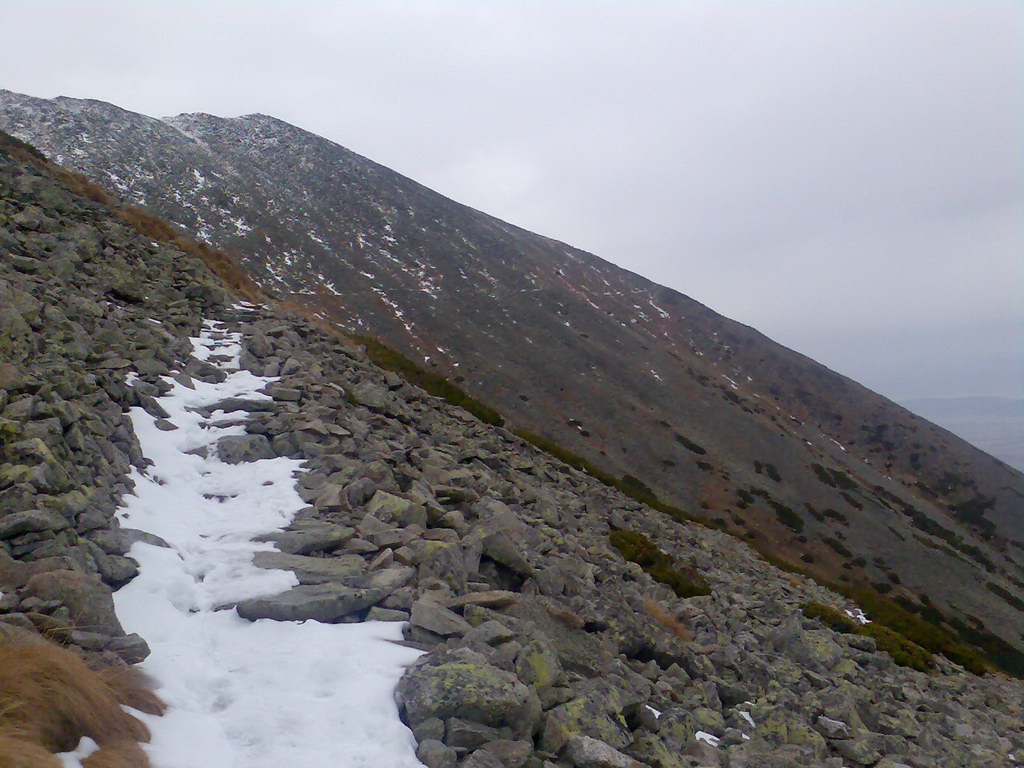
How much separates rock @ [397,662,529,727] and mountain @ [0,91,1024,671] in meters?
35.7

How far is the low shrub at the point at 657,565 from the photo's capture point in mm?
16219

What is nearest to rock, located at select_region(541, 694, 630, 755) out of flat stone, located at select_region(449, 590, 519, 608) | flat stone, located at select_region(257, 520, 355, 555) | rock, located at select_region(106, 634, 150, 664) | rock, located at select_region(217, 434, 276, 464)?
flat stone, located at select_region(449, 590, 519, 608)

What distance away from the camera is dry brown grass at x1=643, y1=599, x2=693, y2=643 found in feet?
38.5

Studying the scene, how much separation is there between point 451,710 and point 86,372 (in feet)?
29.7

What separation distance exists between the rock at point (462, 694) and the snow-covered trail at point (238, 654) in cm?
22

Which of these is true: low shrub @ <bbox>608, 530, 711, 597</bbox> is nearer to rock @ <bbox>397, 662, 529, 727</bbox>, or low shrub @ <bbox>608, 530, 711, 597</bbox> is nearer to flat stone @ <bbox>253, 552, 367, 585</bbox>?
flat stone @ <bbox>253, 552, 367, 585</bbox>

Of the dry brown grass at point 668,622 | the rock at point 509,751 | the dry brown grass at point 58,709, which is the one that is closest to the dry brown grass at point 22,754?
the dry brown grass at point 58,709

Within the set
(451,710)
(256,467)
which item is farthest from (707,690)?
(256,467)

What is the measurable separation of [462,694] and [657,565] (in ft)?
42.8

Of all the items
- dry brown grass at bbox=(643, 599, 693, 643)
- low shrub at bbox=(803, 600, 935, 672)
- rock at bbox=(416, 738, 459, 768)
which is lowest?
low shrub at bbox=(803, 600, 935, 672)

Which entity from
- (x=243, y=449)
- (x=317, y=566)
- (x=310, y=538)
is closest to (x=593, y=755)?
(x=317, y=566)

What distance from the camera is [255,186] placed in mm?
100375

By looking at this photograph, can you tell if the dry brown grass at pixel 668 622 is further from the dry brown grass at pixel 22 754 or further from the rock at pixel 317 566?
the dry brown grass at pixel 22 754

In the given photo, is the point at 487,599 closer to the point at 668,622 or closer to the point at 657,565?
the point at 668,622
